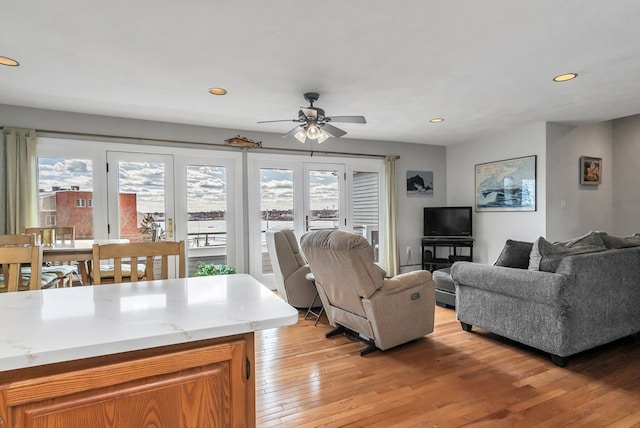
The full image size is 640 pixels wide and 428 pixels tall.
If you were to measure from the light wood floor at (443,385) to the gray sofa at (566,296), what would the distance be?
18cm

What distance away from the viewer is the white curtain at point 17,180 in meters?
3.73

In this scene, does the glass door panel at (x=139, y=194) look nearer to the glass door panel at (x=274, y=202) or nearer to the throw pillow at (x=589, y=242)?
the glass door panel at (x=274, y=202)

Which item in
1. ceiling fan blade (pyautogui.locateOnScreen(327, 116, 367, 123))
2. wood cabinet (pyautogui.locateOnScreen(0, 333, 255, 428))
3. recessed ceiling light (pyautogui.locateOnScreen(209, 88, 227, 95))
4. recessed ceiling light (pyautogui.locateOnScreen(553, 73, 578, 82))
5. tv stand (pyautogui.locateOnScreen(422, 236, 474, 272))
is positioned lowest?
tv stand (pyautogui.locateOnScreen(422, 236, 474, 272))

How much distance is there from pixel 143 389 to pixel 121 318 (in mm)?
209

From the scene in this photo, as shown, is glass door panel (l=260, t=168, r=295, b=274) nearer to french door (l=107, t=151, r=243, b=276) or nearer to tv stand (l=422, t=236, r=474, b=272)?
french door (l=107, t=151, r=243, b=276)

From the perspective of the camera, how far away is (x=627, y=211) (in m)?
5.31

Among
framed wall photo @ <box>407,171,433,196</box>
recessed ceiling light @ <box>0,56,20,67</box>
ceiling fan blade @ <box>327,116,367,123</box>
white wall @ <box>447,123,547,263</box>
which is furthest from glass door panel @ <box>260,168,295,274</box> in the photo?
white wall @ <box>447,123,547,263</box>

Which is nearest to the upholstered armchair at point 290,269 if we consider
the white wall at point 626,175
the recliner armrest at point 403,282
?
the recliner armrest at point 403,282

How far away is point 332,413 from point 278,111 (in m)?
3.19

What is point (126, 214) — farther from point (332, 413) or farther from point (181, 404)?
point (181, 404)

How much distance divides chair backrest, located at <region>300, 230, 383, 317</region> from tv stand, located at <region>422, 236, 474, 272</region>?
3.22m

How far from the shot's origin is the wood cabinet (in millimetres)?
728

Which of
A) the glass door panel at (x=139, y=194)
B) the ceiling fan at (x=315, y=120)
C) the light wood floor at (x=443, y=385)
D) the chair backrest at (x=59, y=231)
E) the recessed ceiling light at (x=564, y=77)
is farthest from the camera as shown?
the glass door panel at (x=139, y=194)

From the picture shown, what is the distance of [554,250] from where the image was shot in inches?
101
